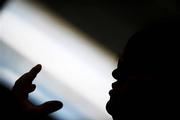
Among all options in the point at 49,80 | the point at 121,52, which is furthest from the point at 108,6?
the point at 49,80

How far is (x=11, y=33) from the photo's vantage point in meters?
0.61

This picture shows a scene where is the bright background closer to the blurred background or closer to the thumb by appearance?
the blurred background

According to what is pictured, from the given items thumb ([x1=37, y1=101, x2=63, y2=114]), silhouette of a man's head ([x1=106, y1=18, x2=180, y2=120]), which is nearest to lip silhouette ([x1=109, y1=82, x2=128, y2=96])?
silhouette of a man's head ([x1=106, y1=18, x2=180, y2=120])

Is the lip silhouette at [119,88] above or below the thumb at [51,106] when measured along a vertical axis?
above

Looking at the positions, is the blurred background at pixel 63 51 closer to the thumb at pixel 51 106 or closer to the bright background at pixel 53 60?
the bright background at pixel 53 60

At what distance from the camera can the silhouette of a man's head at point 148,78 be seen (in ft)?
Answer: 1.73

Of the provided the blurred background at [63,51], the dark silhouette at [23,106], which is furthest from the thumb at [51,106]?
the blurred background at [63,51]

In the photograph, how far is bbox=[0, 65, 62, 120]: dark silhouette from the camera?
49 cm

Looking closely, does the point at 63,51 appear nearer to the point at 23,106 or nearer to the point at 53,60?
the point at 53,60

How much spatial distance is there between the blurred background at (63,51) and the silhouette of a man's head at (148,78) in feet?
0.24

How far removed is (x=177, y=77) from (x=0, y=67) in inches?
15.9

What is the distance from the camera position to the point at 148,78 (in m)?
0.54

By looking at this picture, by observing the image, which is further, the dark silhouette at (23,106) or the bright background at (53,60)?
the bright background at (53,60)

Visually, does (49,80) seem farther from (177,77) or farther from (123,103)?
(177,77)
